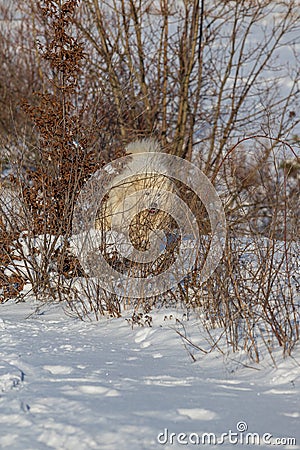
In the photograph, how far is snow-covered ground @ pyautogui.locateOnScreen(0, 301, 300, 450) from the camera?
9.29 feet

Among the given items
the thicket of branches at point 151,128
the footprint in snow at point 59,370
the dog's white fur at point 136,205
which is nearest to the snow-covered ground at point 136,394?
the footprint in snow at point 59,370

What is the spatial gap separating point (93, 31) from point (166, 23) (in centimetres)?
135

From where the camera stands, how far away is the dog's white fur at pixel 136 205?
5.37 metres

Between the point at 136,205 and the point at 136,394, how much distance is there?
7.65 ft

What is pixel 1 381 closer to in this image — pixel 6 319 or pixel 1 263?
pixel 6 319

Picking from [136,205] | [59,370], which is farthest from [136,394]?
[136,205]

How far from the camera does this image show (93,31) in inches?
400

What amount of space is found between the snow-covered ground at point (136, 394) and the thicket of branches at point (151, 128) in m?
0.39

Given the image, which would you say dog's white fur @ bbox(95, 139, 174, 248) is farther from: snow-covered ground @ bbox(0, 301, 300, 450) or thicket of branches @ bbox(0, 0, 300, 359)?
snow-covered ground @ bbox(0, 301, 300, 450)

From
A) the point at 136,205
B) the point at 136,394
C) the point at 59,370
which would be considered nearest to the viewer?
the point at 136,394

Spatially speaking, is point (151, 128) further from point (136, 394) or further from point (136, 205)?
point (136, 394)

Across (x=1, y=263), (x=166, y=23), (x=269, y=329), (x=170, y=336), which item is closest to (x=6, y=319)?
(x=1, y=263)

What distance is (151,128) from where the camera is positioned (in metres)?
9.45

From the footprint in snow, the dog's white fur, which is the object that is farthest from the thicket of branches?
the footprint in snow
